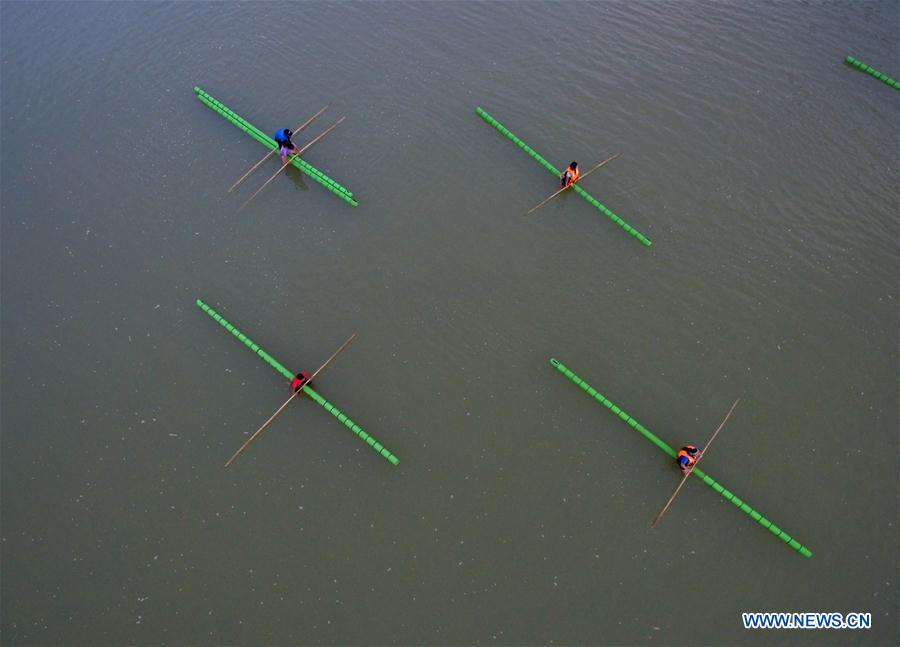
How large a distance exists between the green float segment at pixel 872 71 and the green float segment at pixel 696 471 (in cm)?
810

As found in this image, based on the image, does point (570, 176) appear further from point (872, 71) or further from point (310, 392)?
point (872, 71)

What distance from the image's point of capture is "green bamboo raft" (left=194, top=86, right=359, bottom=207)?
30.5 feet

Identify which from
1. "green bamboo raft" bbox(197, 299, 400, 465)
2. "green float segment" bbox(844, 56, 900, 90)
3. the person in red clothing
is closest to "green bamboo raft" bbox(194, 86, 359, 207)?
"green bamboo raft" bbox(197, 299, 400, 465)

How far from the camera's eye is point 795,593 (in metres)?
6.07

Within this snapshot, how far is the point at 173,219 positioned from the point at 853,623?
976 centimetres

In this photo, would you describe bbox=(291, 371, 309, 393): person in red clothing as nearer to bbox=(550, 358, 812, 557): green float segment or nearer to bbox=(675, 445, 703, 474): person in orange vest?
bbox=(550, 358, 812, 557): green float segment

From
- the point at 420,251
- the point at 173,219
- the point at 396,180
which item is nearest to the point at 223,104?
the point at 173,219

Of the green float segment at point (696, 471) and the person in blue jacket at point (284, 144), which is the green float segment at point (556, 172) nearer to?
the green float segment at point (696, 471)

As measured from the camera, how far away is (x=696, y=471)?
6.61m

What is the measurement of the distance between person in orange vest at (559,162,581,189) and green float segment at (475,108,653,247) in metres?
0.13

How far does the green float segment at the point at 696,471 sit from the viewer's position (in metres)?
6.25

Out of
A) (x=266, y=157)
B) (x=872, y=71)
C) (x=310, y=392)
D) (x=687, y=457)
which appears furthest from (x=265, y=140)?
(x=872, y=71)

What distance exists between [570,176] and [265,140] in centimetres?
495

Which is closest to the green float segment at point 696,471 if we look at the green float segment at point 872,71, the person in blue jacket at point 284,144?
the person in blue jacket at point 284,144
